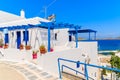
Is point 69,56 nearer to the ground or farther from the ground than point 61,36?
nearer to the ground

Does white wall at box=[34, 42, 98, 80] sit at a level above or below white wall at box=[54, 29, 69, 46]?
below

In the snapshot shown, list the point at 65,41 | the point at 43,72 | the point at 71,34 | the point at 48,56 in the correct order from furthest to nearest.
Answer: the point at 71,34 → the point at 65,41 → the point at 48,56 → the point at 43,72

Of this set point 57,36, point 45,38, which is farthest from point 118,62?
point 45,38

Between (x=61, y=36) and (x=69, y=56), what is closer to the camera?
(x=69, y=56)

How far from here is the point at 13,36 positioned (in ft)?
62.6

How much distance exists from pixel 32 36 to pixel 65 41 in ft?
21.3

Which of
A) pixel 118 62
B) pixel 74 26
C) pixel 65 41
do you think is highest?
pixel 74 26

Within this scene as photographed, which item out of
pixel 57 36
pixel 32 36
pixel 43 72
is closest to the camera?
pixel 43 72

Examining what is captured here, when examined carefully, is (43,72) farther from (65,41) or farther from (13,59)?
(65,41)

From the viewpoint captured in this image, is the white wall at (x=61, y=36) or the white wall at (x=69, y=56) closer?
the white wall at (x=69, y=56)

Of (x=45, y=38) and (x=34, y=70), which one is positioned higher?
(x=45, y=38)

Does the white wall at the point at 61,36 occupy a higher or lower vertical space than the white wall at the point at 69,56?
higher

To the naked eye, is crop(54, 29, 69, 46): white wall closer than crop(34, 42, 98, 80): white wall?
No

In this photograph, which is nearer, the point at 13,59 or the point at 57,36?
the point at 13,59
